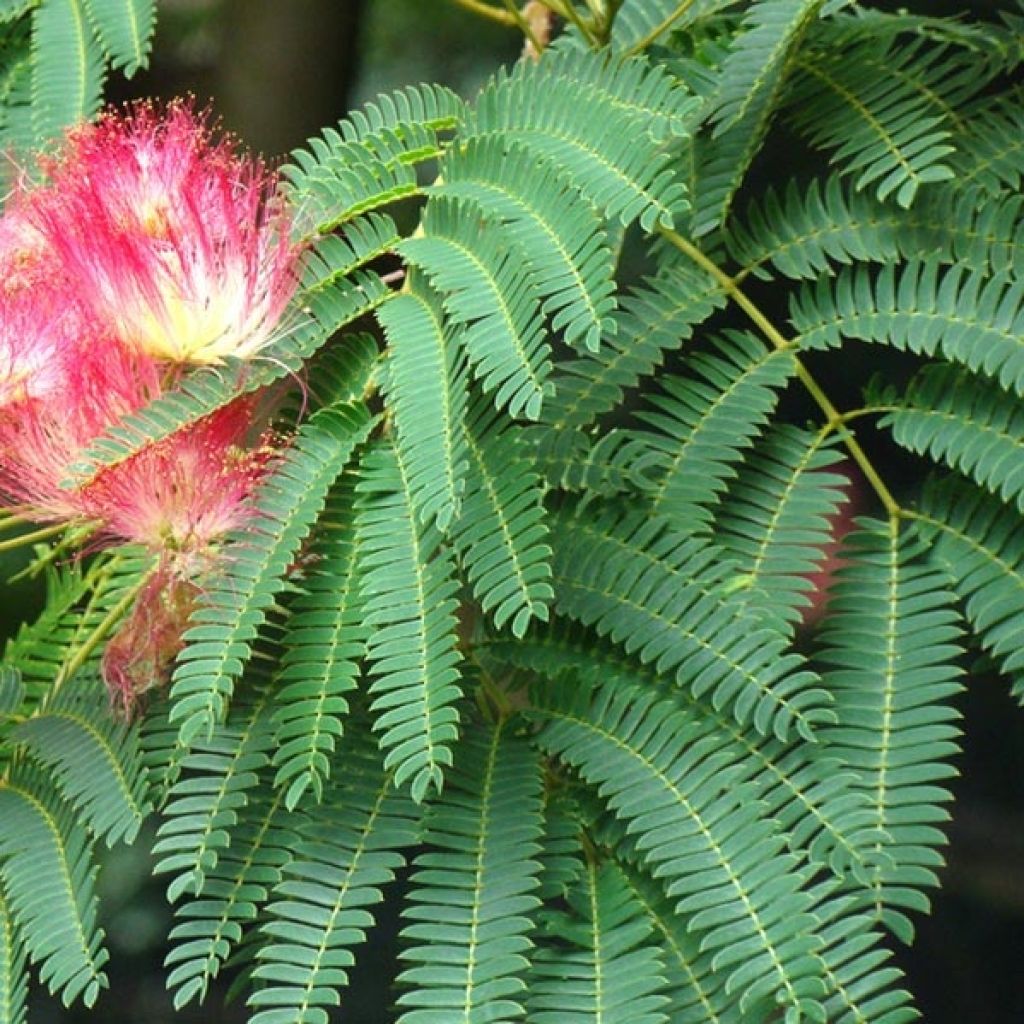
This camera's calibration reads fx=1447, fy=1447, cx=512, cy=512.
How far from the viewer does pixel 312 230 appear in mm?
955

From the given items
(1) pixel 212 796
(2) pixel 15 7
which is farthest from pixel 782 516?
(2) pixel 15 7

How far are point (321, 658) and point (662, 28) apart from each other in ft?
1.89

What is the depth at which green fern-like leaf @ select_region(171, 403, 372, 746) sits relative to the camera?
0.79m

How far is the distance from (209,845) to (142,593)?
0.18 metres

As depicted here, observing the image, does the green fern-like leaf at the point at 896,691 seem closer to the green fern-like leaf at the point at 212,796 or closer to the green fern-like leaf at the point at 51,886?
the green fern-like leaf at the point at 212,796

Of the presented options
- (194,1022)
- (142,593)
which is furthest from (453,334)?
(194,1022)

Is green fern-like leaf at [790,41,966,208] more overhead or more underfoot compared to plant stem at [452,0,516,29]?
more underfoot

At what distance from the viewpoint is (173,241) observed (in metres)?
0.91

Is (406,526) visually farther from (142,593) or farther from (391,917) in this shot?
(391,917)

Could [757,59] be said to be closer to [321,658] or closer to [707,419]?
[707,419]

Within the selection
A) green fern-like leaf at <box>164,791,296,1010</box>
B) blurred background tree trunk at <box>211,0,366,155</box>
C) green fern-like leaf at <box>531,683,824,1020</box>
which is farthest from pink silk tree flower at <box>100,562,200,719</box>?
blurred background tree trunk at <box>211,0,366,155</box>

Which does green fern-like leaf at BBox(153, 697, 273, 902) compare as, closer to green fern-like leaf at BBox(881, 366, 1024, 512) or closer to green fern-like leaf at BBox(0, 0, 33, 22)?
green fern-like leaf at BBox(881, 366, 1024, 512)

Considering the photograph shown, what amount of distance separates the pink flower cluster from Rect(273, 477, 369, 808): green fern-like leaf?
6cm

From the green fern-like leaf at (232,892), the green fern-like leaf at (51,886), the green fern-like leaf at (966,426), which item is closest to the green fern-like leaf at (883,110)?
the green fern-like leaf at (966,426)
